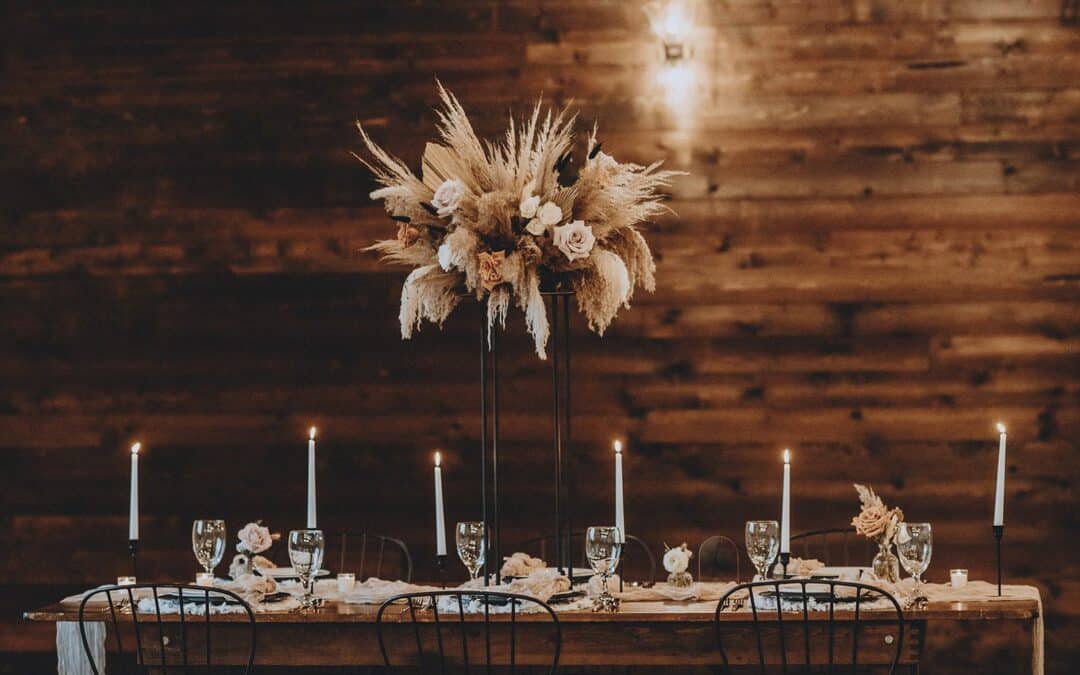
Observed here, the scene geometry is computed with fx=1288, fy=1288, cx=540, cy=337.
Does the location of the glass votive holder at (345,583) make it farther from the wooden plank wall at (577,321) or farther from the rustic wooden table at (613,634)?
the wooden plank wall at (577,321)

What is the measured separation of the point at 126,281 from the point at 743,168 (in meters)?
2.59

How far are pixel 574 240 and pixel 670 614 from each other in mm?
1042

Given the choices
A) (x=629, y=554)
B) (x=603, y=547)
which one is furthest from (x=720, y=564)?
(x=603, y=547)

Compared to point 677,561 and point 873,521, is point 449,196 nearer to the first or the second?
point 677,561

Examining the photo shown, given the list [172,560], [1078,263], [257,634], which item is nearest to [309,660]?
[257,634]

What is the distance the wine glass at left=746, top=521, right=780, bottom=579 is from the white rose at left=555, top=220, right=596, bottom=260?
88 centimetres

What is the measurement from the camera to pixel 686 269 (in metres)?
5.17

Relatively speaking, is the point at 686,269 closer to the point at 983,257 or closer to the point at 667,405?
the point at 667,405

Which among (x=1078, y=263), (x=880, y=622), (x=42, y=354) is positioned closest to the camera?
(x=880, y=622)

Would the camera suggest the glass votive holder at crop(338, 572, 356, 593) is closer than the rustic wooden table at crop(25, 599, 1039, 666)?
No

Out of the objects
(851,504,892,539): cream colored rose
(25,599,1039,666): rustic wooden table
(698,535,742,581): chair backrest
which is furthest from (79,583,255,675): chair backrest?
(698,535,742,581): chair backrest

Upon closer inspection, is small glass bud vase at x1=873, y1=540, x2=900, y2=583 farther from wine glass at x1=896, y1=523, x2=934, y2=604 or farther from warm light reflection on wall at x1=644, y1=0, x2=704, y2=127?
warm light reflection on wall at x1=644, y1=0, x2=704, y2=127

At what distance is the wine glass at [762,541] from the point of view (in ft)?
11.7

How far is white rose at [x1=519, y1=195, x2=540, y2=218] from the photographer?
11.8 ft
